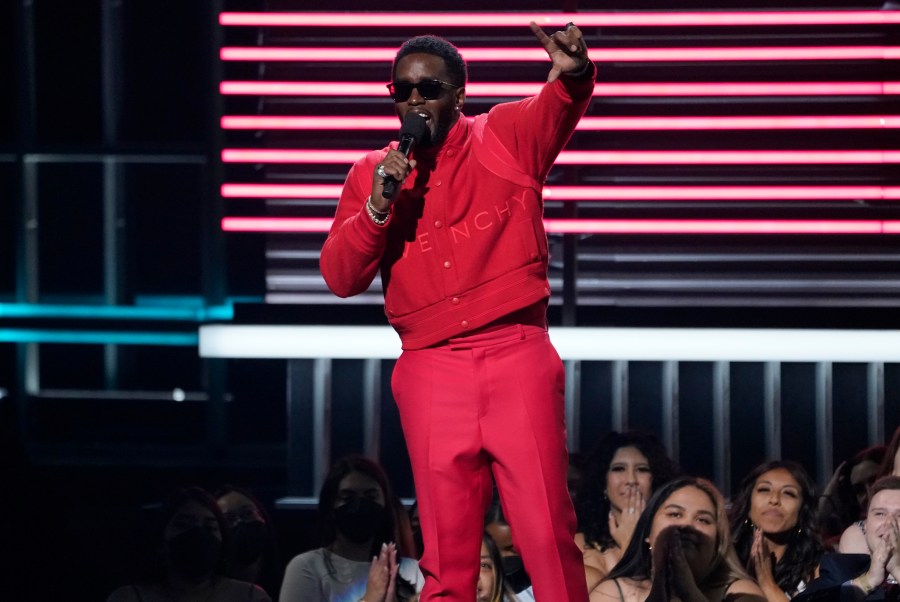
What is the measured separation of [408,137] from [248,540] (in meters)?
2.32

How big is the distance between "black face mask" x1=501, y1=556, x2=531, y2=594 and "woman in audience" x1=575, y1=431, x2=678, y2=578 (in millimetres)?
233

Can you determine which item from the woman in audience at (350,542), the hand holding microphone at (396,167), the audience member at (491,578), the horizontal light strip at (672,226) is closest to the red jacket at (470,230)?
the hand holding microphone at (396,167)

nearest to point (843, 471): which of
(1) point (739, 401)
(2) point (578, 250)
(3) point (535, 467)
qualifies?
(1) point (739, 401)

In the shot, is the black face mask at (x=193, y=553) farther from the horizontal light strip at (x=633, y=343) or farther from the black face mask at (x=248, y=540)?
the horizontal light strip at (x=633, y=343)

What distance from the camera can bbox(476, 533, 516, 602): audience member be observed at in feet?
12.9

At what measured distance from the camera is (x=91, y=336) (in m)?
7.52

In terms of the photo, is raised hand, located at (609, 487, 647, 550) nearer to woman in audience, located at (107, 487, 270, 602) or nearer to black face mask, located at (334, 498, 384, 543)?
black face mask, located at (334, 498, 384, 543)

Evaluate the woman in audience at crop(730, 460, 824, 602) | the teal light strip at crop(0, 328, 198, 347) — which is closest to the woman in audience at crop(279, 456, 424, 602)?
the woman in audience at crop(730, 460, 824, 602)

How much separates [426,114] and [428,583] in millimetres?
957

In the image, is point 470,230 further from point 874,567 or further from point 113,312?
point 113,312

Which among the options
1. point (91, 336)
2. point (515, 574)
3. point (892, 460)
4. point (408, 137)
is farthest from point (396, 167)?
point (91, 336)

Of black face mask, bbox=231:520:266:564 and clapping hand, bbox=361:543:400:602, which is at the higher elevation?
clapping hand, bbox=361:543:400:602

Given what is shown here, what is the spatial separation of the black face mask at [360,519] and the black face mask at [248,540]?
1.18ft

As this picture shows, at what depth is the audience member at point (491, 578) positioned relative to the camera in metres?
3.94
